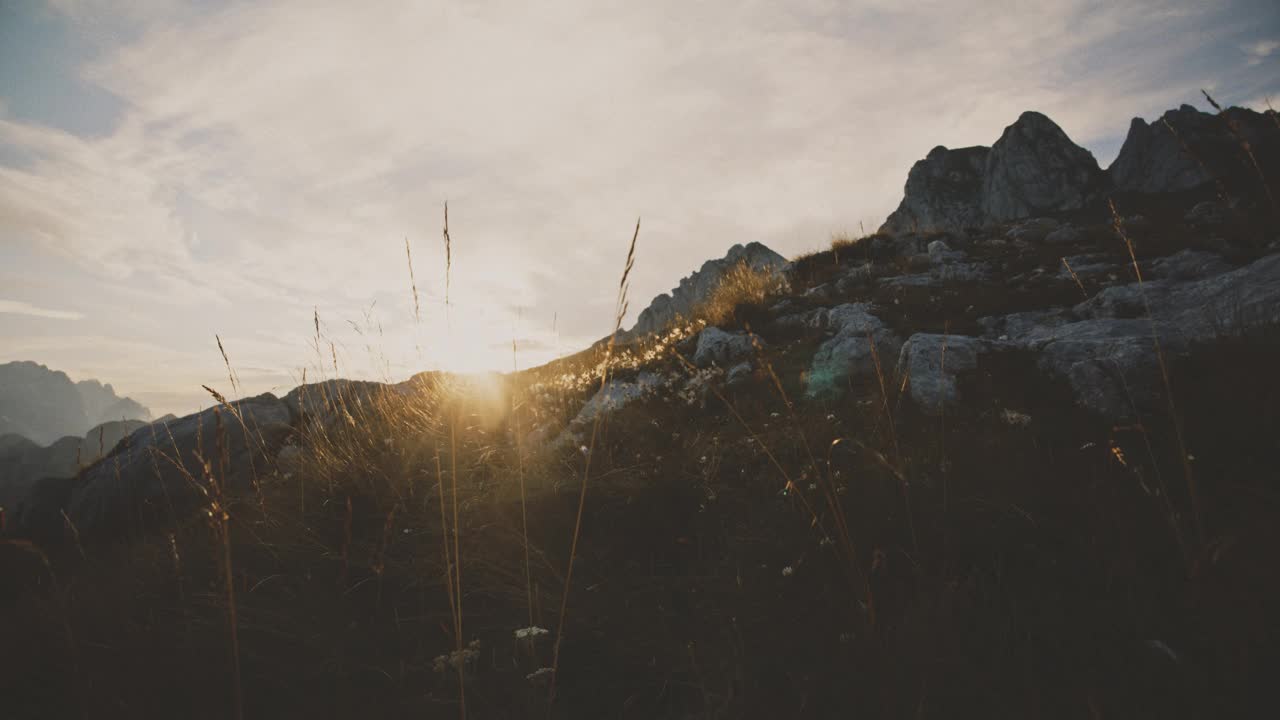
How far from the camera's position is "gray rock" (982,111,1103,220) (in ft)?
292

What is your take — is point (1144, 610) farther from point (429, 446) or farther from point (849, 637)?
point (429, 446)

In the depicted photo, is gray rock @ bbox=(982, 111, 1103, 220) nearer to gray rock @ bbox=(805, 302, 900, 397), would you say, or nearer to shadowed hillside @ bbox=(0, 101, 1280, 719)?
gray rock @ bbox=(805, 302, 900, 397)

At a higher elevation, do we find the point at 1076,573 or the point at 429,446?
the point at 429,446

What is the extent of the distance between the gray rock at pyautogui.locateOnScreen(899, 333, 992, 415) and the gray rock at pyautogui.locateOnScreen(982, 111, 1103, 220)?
109 m

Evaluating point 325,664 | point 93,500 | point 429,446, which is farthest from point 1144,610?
point 93,500

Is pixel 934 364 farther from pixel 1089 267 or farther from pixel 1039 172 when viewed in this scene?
pixel 1039 172

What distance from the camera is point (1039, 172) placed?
9019 centimetres

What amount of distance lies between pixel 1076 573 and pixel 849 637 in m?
0.92

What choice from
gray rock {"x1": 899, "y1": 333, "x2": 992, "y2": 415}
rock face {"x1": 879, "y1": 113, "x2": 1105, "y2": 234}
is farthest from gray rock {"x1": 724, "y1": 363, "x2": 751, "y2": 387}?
rock face {"x1": 879, "y1": 113, "x2": 1105, "y2": 234}

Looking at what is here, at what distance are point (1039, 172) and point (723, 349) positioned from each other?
118952 mm

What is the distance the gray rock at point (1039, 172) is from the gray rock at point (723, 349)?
351 feet

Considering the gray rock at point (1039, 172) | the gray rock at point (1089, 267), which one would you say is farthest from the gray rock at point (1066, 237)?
the gray rock at point (1039, 172)

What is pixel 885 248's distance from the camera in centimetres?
1342

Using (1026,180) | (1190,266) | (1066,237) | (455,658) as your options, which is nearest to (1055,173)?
(1026,180)
